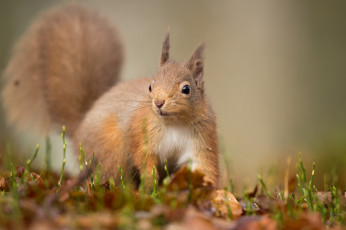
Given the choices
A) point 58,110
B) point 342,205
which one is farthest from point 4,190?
point 342,205

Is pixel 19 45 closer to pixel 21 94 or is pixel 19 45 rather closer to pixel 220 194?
pixel 21 94

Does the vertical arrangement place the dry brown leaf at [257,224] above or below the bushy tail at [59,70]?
below

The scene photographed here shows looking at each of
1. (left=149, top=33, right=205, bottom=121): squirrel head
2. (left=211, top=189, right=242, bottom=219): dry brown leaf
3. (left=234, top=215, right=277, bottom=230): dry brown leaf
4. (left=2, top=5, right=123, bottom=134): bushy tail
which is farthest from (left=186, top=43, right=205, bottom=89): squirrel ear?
(left=234, top=215, right=277, bottom=230): dry brown leaf

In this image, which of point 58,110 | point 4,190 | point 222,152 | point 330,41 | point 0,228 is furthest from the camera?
point 330,41

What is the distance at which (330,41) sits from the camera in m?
5.80

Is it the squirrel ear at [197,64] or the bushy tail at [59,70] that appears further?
the bushy tail at [59,70]

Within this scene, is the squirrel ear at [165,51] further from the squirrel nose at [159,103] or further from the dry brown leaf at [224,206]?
the dry brown leaf at [224,206]

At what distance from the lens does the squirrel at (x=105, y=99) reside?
1.87 metres

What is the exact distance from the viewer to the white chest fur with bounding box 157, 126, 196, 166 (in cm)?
188

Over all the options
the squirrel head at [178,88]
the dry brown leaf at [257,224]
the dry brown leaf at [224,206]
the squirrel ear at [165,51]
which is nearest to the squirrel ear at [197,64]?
the squirrel head at [178,88]

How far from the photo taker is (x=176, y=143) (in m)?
1.89

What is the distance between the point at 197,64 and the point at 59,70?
2.97ft

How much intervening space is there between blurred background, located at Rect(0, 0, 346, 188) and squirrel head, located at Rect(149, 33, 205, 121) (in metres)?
3.22

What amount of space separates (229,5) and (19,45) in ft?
12.7
